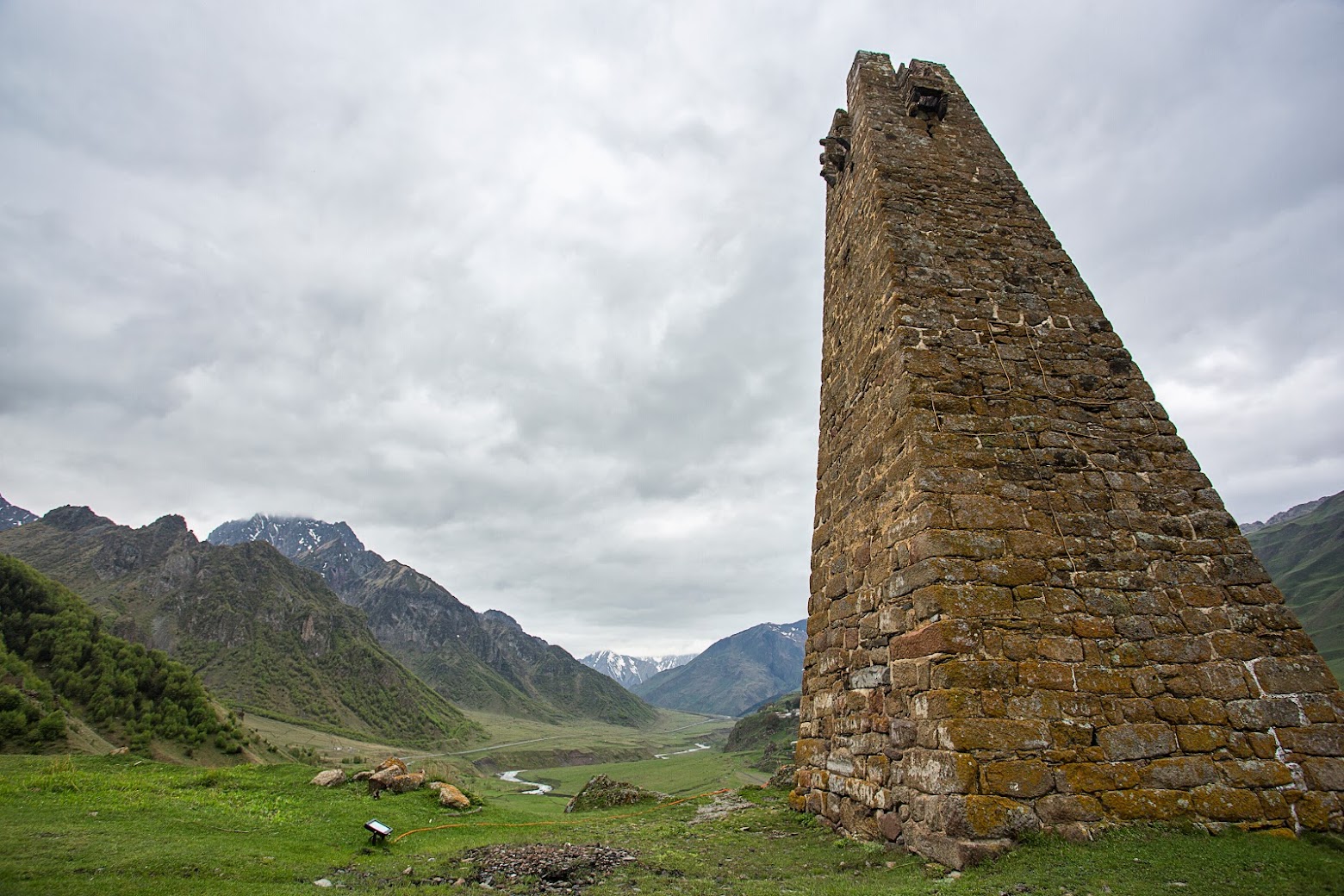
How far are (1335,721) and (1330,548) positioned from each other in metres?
189

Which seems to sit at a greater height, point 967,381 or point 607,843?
point 967,381

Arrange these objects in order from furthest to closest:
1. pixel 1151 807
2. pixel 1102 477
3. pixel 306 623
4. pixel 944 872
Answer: pixel 306 623 < pixel 1102 477 < pixel 1151 807 < pixel 944 872

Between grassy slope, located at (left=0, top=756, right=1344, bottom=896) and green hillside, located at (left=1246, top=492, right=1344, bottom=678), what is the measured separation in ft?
275

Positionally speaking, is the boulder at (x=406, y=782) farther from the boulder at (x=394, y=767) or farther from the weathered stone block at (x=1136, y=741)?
the weathered stone block at (x=1136, y=741)

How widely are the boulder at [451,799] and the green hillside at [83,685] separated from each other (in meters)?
8.15

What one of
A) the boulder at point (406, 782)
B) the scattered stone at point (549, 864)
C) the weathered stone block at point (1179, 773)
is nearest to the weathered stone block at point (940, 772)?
the weathered stone block at point (1179, 773)

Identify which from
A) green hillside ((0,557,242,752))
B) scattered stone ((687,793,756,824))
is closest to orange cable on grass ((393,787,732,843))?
scattered stone ((687,793,756,824))

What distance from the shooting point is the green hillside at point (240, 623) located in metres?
82.6

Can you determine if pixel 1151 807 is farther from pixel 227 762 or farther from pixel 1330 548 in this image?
pixel 1330 548

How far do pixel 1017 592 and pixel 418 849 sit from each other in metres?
9.26

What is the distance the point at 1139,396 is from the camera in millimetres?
7570

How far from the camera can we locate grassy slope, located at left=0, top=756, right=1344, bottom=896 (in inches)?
172

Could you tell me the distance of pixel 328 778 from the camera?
12211 mm

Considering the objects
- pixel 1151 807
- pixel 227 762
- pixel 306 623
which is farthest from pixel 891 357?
pixel 306 623
